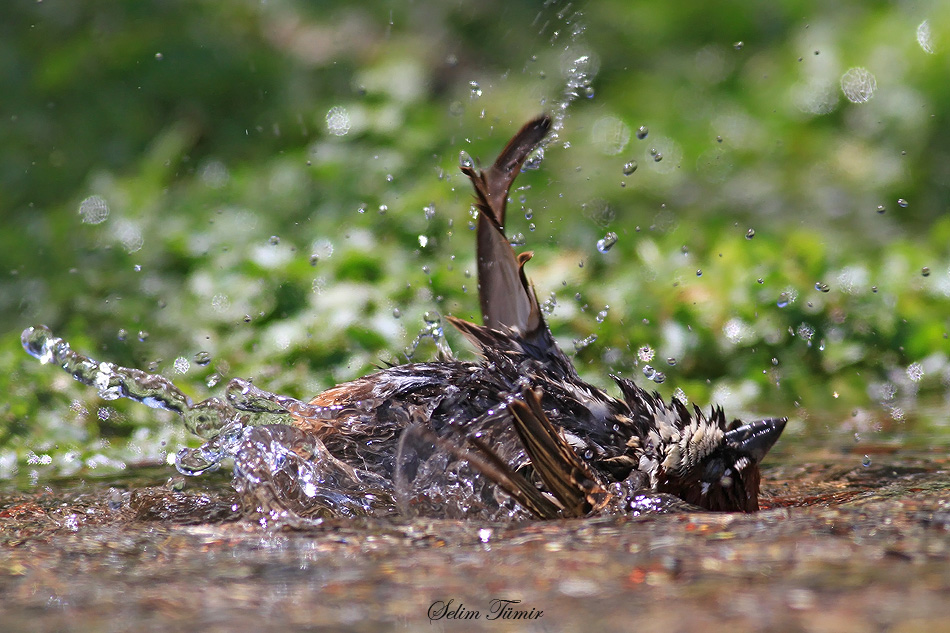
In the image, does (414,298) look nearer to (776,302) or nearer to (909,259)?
(776,302)

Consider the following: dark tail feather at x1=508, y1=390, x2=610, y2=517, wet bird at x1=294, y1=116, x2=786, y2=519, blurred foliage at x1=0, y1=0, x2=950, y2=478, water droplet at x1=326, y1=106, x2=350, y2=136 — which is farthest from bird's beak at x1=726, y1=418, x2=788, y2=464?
water droplet at x1=326, y1=106, x2=350, y2=136

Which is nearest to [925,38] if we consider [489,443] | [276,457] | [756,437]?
[756,437]

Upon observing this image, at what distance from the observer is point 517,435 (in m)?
2.33

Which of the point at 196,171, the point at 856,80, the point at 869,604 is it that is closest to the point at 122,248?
the point at 196,171

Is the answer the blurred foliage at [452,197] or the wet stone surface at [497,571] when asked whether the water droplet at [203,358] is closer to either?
the blurred foliage at [452,197]

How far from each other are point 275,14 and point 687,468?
6.35 m

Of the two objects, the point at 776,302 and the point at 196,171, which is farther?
the point at 196,171

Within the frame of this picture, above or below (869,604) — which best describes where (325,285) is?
above

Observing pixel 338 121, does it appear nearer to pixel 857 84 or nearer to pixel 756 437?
pixel 857 84

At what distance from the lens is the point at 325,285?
16.1 feet

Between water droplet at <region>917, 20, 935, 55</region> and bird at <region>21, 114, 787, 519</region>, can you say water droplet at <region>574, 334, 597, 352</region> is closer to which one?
bird at <region>21, 114, 787, 519</region>

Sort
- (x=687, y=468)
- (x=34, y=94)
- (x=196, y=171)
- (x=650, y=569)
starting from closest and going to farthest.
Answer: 1. (x=650, y=569)
2. (x=687, y=468)
3. (x=196, y=171)
4. (x=34, y=94)

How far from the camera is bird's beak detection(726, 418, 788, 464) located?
242 cm

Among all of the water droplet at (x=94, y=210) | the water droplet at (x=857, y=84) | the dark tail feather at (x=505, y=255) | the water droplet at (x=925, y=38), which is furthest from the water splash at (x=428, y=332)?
the water droplet at (x=925, y=38)
